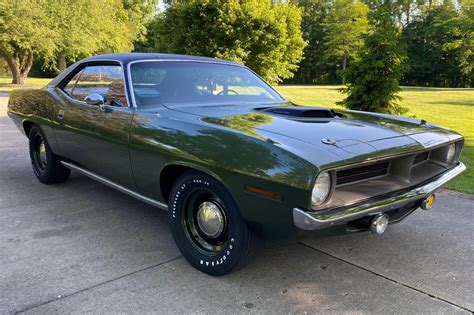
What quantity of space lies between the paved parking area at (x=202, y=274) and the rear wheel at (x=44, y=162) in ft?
2.17

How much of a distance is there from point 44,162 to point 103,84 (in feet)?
5.33

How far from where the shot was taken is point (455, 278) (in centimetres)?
299

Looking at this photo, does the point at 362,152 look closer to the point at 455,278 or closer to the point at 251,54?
the point at 455,278

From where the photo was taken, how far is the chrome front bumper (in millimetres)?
2312

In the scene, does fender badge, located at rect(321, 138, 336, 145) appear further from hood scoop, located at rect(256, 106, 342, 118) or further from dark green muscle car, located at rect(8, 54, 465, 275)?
hood scoop, located at rect(256, 106, 342, 118)

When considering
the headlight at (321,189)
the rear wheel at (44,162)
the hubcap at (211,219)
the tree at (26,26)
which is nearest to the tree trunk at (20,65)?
the tree at (26,26)

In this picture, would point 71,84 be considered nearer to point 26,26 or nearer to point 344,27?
point 26,26

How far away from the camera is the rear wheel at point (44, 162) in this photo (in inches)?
191

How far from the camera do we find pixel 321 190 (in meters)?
2.42

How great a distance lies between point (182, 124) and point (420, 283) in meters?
2.02

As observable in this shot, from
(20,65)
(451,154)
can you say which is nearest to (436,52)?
(20,65)

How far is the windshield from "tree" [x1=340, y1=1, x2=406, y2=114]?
475 centimetres

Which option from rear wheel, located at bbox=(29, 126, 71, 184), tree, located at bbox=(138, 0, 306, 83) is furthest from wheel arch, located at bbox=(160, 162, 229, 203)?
tree, located at bbox=(138, 0, 306, 83)

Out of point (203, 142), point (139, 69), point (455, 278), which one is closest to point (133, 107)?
point (139, 69)
